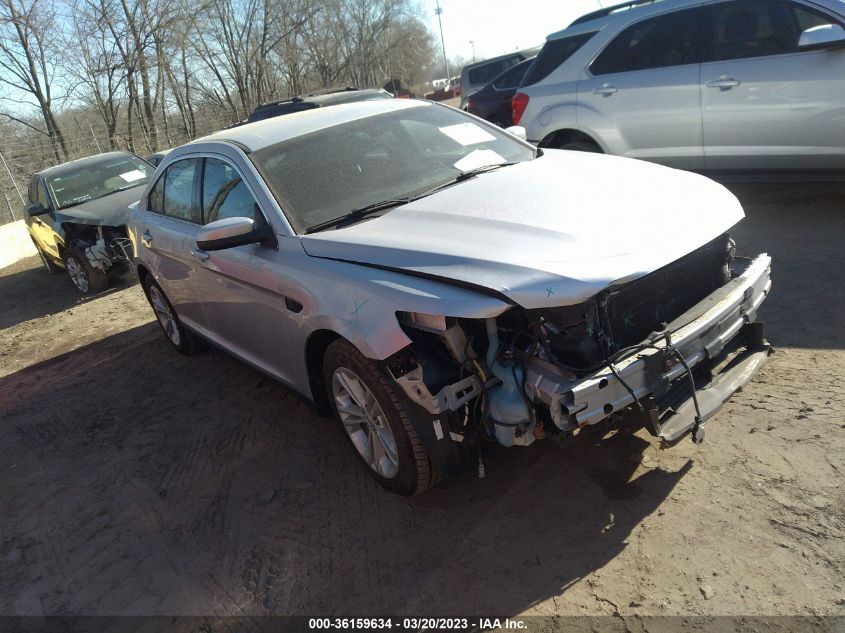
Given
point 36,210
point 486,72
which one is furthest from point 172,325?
point 486,72

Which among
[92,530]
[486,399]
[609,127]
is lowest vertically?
[92,530]

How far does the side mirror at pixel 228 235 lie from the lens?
3264 mm

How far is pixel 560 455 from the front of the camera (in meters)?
3.30

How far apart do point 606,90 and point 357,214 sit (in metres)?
4.25

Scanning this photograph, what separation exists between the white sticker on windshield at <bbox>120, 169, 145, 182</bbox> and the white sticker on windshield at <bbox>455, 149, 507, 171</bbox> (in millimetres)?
7649

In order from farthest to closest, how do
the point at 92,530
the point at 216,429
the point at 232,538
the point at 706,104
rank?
the point at 706,104
the point at 216,429
the point at 92,530
the point at 232,538

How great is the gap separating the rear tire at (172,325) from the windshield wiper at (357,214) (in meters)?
2.47

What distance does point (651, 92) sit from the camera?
20.4 ft

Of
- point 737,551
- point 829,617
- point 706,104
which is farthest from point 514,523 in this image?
point 706,104

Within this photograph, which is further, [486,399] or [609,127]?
[609,127]

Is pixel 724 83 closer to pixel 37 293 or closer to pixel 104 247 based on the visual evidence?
pixel 104 247

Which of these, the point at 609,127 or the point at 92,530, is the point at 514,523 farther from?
the point at 609,127

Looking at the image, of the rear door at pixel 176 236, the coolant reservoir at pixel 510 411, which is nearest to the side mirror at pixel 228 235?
the rear door at pixel 176 236

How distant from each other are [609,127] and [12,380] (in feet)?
21.6
